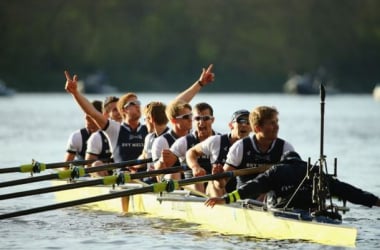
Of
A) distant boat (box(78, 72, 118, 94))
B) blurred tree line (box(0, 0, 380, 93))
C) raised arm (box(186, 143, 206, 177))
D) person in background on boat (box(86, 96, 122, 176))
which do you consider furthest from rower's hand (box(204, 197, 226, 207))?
blurred tree line (box(0, 0, 380, 93))

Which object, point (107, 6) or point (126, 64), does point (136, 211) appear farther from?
point (107, 6)

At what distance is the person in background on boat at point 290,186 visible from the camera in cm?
1439

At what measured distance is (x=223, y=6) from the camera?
634 feet

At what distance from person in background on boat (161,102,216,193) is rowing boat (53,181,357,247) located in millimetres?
480

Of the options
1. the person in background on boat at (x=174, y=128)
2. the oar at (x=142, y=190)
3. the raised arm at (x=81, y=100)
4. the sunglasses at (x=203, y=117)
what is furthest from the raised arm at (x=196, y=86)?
the oar at (x=142, y=190)

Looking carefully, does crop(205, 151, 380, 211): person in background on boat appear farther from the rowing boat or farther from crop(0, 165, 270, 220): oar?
crop(0, 165, 270, 220): oar

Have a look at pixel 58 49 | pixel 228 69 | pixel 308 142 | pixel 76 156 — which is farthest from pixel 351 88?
pixel 76 156

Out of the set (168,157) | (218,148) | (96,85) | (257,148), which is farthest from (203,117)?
(96,85)

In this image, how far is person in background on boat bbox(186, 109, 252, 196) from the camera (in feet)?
53.7

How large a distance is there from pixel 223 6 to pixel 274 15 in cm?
849

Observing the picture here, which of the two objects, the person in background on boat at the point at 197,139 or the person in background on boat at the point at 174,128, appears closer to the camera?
the person in background on boat at the point at 197,139

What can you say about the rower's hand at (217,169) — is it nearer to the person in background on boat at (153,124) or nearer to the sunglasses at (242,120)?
the sunglasses at (242,120)

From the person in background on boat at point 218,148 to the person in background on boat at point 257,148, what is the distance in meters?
0.55

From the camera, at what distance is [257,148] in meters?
15.6
